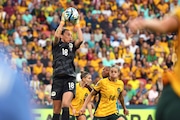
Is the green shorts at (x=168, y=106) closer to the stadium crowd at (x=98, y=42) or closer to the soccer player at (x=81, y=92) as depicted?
the soccer player at (x=81, y=92)

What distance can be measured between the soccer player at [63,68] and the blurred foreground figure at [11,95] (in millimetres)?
6965

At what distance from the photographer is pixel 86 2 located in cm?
2644

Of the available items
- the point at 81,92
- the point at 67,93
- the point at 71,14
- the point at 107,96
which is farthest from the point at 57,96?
the point at 81,92

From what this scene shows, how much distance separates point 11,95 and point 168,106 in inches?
49.6

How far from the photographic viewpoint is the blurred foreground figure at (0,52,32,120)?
5.13 m

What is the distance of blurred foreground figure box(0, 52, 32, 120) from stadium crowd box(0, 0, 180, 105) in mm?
14757

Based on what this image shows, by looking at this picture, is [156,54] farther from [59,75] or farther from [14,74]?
[14,74]

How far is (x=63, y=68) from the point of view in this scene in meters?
12.3

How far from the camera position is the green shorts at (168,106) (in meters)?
5.22

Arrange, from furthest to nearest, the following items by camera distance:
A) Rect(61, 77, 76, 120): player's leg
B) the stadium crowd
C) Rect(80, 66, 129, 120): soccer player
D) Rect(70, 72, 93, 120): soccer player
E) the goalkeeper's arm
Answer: the stadium crowd < Rect(70, 72, 93, 120): soccer player < Rect(80, 66, 129, 120): soccer player < the goalkeeper's arm < Rect(61, 77, 76, 120): player's leg

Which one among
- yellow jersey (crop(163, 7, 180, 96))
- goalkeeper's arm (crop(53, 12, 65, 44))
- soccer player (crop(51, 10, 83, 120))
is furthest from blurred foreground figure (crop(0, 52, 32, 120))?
goalkeeper's arm (crop(53, 12, 65, 44))

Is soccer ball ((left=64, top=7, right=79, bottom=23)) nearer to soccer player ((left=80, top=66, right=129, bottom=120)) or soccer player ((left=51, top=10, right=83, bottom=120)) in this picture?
soccer player ((left=51, top=10, right=83, bottom=120))

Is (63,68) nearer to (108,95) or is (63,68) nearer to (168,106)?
(108,95)

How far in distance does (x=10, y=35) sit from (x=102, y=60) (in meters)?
3.75
